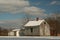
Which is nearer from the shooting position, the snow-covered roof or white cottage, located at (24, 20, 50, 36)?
white cottage, located at (24, 20, 50, 36)

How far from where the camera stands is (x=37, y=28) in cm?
1175

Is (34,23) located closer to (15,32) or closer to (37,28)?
(37,28)

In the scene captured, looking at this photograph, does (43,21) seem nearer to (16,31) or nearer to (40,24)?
(40,24)

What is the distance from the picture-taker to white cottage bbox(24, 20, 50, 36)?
11.7 metres

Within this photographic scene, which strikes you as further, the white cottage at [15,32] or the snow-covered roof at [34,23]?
the snow-covered roof at [34,23]

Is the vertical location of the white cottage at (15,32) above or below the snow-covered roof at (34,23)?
below

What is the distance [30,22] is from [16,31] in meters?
1.40

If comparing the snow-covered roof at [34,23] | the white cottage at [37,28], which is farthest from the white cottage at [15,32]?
the snow-covered roof at [34,23]

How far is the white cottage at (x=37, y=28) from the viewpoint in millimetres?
11664

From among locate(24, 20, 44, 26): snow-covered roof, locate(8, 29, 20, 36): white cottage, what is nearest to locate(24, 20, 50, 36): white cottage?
locate(24, 20, 44, 26): snow-covered roof

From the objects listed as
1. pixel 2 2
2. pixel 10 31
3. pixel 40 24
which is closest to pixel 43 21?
pixel 40 24

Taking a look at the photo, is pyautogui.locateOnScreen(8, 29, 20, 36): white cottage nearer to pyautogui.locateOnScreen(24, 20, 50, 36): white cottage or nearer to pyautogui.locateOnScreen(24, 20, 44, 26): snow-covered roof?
pyautogui.locateOnScreen(24, 20, 50, 36): white cottage

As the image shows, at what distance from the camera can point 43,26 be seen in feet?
40.3

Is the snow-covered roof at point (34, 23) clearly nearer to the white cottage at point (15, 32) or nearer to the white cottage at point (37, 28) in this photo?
the white cottage at point (37, 28)
